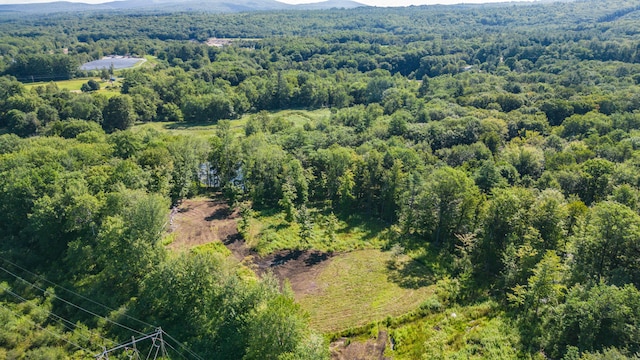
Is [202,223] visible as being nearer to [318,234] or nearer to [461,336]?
[318,234]

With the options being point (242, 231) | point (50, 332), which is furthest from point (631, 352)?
point (50, 332)

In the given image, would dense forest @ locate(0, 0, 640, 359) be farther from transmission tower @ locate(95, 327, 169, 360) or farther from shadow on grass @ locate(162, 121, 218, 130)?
shadow on grass @ locate(162, 121, 218, 130)

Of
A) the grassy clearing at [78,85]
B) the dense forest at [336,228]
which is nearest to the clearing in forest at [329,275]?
the dense forest at [336,228]

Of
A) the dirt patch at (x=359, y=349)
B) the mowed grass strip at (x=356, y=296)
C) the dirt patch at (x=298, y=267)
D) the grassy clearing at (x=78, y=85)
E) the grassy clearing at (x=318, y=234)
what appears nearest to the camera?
the dirt patch at (x=359, y=349)

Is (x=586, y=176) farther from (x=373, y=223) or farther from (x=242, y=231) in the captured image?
(x=242, y=231)

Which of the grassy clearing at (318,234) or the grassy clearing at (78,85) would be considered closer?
the grassy clearing at (318,234)

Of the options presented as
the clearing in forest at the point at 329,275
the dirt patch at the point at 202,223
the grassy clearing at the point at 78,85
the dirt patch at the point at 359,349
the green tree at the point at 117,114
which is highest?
the grassy clearing at the point at 78,85

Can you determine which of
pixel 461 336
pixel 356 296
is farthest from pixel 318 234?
pixel 461 336

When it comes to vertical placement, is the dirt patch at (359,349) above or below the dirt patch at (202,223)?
below

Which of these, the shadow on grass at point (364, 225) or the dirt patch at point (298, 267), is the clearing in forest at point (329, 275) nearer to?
the dirt patch at point (298, 267)
